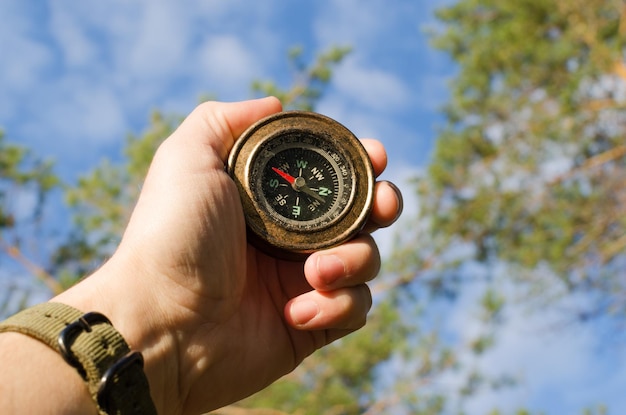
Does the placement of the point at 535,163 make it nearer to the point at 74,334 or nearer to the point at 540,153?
the point at 540,153

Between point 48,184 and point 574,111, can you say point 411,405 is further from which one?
point 48,184

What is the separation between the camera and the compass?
2547 mm

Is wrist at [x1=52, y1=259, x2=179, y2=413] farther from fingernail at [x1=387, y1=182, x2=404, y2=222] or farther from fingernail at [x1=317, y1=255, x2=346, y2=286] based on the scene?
fingernail at [x1=387, y1=182, x2=404, y2=222]

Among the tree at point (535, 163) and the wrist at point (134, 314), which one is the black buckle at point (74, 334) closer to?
the wrist at point (134, 314)

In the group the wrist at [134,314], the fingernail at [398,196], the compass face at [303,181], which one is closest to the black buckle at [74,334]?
the wrist at [134,314]

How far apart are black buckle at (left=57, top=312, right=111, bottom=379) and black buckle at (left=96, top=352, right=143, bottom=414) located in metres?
0.08

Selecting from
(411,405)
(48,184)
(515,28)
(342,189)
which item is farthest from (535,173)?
(342,189)

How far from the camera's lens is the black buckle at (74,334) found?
1826 millimetres

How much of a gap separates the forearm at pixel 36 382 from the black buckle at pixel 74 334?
0.12ft

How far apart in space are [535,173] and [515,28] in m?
2.13

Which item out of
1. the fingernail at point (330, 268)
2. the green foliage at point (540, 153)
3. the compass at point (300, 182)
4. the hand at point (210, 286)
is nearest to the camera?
the hand at point (210, 286)

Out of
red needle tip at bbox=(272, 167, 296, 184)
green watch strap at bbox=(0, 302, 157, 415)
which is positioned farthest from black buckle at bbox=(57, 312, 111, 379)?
red needle tip at bbox=(272, 167, 296, 184)

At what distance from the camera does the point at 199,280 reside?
92.5 inches

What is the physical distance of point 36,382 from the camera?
71.2 inches
